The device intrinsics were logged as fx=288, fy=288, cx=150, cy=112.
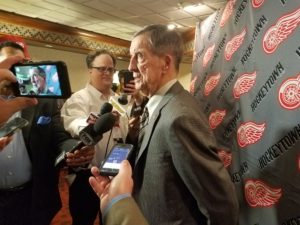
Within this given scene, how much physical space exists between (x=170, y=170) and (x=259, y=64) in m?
0.71

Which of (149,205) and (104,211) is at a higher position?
(104,211)

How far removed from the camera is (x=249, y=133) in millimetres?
1396

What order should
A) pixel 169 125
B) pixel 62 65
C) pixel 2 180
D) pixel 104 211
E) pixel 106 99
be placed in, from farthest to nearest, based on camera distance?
pixel 106 99, pixel 2 180, pixel 169 125, pixel 62 65, pixel 104 211

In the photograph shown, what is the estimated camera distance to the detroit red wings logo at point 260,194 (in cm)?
122

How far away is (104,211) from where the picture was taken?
2.13 ft

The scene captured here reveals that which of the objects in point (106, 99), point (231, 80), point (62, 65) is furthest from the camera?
point (106, 99)

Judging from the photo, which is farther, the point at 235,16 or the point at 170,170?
the point at 235,16

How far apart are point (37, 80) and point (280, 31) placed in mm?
1002

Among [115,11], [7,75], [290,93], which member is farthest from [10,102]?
[115,11]

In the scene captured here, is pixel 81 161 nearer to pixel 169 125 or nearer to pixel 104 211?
pixel 169 125

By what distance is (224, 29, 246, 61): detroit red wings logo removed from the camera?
1558 mm

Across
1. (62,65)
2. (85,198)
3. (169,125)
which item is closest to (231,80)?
(169,125)

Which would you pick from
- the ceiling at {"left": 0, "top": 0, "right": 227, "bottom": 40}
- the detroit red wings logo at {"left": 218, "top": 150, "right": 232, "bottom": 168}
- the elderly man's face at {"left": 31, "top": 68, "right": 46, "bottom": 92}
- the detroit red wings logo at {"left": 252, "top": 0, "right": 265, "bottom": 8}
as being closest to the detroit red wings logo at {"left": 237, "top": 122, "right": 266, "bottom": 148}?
the detroit red wings logo at {"left": 218, "top": 150, "right": 232, "bottom": 168}

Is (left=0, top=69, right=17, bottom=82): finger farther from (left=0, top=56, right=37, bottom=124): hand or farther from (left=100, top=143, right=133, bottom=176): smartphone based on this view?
(left=100, top=143, right=133, bottom=176): smartphone
